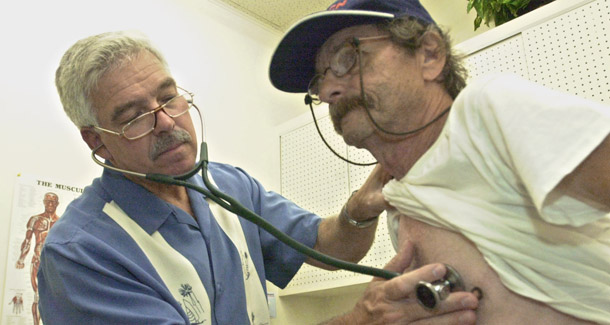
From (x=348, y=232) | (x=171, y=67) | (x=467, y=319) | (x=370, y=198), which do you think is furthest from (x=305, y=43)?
(x=171, y=67)

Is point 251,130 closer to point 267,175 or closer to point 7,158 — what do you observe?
point 267,175

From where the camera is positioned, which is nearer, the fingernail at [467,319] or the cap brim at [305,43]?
the fingernail at [467,319]

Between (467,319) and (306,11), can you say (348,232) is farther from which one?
(306,11)

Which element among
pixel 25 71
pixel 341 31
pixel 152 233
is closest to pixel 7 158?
pixel 25 71

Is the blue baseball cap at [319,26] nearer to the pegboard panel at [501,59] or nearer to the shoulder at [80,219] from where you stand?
the shoulder at [80,219]

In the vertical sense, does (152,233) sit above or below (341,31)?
below

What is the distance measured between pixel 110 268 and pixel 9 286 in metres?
0.80

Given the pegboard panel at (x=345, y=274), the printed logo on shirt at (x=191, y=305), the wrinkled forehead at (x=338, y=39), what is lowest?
the pegboard panel at (x=345, y=274)

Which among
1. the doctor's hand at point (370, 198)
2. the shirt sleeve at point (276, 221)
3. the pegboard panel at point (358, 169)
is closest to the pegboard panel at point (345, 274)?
the pegboard panel at point (358, 169)

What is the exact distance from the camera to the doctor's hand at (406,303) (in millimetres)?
795

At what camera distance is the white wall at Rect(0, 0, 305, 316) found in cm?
197

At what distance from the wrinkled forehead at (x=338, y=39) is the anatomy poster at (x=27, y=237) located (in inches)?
51.0

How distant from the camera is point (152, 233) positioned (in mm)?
1310

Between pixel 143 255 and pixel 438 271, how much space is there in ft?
2.41
